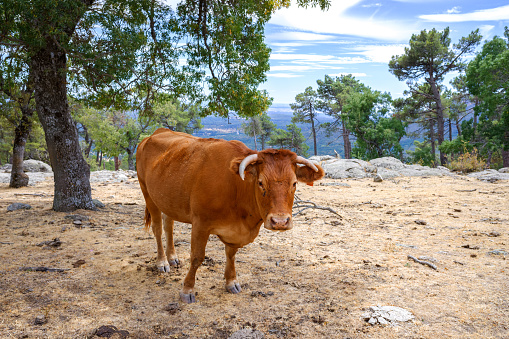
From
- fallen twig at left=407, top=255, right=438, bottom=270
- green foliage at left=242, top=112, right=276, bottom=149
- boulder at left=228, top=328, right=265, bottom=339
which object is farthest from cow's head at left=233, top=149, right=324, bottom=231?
green foliage at left=242, top=112, right=276, bottom=149

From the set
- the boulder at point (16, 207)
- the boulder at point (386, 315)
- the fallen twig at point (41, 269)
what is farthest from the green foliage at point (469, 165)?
the boulder at point (16, 207)

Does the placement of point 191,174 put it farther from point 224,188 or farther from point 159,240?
point 159,240

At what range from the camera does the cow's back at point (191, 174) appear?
3697 mm

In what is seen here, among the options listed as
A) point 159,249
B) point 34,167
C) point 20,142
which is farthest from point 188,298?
point 34,167

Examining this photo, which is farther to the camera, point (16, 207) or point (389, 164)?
point (389, 164)

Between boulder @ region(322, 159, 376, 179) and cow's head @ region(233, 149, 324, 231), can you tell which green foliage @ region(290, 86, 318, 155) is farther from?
cow's head @ region(233, 149, 324, 231)

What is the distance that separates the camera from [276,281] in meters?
4.48

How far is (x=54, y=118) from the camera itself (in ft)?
26.8

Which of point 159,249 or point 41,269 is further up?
point 159,249

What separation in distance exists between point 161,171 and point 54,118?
5497 millimetres

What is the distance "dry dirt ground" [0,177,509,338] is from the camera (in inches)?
130

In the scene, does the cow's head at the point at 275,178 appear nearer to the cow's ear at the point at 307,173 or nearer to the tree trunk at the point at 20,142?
the cow's ear at the point at 307,173

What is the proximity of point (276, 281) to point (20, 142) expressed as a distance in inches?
585

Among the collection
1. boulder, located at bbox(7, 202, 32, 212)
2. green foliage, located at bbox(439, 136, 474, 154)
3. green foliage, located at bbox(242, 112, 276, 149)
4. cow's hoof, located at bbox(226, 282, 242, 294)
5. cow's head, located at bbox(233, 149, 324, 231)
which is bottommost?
cow's hoof, located at bbox(226, 282, 242, 294)
